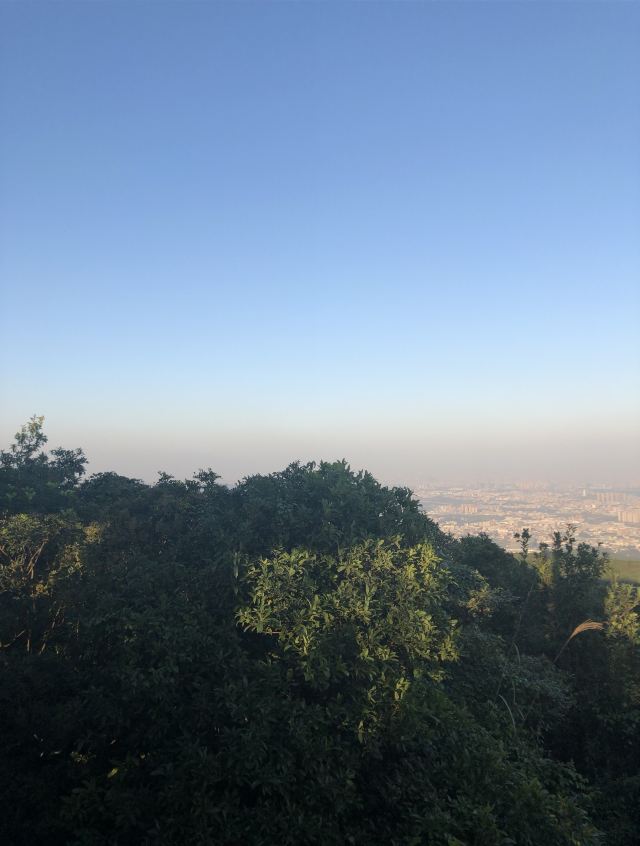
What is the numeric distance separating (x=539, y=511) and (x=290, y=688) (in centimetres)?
11603

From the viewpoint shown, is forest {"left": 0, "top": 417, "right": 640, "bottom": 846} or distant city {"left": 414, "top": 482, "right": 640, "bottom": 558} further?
distant city {"left": 414, "top": 482, "right": 640, "bottom": 558}

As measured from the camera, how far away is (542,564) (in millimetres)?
19312

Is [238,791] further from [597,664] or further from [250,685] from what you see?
[597,664]

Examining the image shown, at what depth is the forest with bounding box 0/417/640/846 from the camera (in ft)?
25.9

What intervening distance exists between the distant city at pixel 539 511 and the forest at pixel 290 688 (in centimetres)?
4422

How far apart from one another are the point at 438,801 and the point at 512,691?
5207 mm

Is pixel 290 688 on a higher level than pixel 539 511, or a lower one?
higher

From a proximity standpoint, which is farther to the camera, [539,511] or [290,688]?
[539,511]

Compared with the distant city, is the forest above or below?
above

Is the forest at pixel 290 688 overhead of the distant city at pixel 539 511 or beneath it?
overhead

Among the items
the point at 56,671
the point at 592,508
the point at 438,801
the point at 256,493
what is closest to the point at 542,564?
the point at 256,493

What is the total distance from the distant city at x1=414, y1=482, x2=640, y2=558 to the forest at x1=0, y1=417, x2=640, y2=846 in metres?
44.2

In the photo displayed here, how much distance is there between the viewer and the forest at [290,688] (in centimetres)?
789

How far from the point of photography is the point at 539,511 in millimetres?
113438
